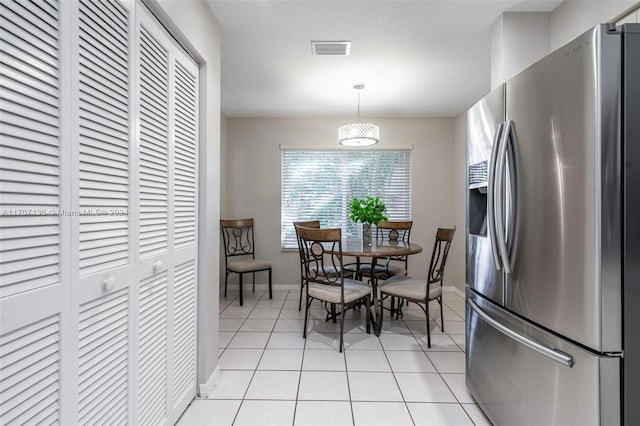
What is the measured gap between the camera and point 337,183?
15.2ft

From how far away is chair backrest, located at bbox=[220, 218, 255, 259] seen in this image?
444cm

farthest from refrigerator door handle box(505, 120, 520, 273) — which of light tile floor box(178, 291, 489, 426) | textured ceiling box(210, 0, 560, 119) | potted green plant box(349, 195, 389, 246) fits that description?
potted green plant box(349, 195, 389, 246)

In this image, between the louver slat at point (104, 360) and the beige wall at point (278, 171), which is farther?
the beige wall at point (278, 171)

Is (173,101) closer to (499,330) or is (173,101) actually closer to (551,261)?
(551,261)

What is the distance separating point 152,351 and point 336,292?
161 cm

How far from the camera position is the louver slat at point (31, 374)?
774mm

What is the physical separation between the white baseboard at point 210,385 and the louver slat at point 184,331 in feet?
0.30

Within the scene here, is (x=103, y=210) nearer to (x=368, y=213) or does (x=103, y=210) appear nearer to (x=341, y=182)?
(x=368, y=213)

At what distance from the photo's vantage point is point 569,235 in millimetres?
1163

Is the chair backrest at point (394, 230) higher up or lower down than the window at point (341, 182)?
lower down

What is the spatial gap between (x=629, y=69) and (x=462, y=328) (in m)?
2.69

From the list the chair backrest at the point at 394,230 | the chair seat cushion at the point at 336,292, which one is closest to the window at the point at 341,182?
the chair backrest at the point at 394,230

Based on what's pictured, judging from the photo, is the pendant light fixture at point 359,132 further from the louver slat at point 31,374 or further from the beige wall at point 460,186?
the louver slat at point 31,374

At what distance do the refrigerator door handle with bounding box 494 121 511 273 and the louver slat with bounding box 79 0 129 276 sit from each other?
5.13ft
